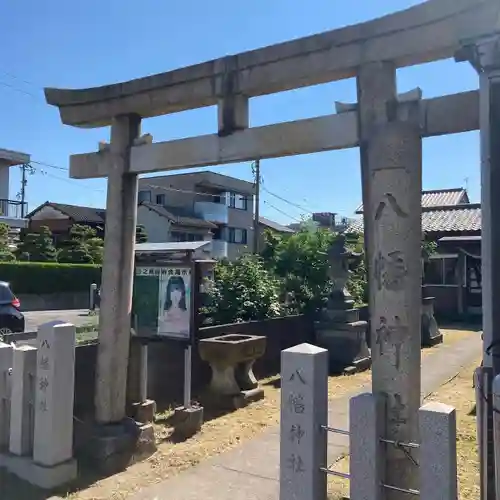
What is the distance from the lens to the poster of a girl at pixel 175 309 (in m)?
6.45

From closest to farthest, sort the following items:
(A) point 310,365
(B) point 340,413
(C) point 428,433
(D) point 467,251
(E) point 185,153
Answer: (C) point 428,433 < (A) point 310,365 < (E) point 185,153 < (B) point 340,413 < (D) point 467,251

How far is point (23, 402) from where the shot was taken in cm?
509

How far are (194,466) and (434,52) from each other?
4.26 metres

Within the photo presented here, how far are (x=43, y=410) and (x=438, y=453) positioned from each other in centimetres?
348

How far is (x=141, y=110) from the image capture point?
5.66 metres

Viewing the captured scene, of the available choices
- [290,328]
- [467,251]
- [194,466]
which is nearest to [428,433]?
[194,466]

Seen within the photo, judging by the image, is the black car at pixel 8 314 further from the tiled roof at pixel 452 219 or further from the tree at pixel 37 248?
the tree at pixel 37 248

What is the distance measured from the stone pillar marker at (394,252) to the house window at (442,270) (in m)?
16.6

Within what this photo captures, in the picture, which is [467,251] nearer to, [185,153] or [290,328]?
[290,328]

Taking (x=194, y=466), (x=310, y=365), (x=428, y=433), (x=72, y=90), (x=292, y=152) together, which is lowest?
(x=194, y=466)

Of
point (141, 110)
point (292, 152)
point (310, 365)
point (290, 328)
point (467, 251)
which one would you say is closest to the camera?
point (310, 365)

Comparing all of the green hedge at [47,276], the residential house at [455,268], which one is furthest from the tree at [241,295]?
the green hedge at [47,276]

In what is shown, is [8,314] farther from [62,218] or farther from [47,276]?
[62,218]

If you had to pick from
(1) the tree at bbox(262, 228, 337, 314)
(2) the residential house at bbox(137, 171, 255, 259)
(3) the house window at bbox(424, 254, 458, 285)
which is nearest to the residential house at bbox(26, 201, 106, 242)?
(2) the residential house at bbox(137, 171, 255, 259)
